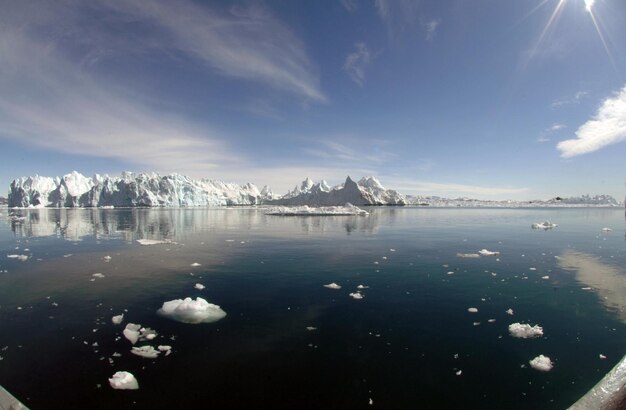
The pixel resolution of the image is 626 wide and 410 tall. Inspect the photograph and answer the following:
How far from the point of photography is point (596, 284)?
14383 millimetres

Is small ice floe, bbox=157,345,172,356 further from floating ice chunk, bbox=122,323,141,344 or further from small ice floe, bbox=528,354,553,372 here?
small ice floe, bbox=528,354,553,372

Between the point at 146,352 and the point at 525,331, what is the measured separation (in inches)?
378

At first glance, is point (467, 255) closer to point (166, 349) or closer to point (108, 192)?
point (166, 349)

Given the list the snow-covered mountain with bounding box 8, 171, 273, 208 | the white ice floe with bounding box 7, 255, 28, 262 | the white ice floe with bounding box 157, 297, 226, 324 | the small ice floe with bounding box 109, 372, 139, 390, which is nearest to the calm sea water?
the small ice floe with bounding box 109, 372, 139, 390

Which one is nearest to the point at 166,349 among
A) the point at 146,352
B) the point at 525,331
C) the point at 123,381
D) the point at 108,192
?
the point at 146,352

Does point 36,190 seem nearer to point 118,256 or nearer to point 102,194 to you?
point 102,194

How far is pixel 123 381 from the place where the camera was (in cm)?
682

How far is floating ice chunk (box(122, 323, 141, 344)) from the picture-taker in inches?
344

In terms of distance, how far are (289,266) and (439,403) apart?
1163cm

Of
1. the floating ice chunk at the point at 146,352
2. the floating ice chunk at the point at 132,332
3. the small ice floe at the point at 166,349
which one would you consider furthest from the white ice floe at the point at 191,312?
the floating ice chunk at the point at 146,352

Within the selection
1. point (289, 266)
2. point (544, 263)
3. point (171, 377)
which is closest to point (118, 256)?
point (289, 266)

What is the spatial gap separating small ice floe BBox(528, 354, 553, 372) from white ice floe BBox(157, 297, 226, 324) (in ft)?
26.2

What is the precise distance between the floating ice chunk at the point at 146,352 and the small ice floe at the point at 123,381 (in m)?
0.93

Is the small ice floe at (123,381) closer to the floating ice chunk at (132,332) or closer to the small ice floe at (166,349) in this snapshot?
the small ice floe at (166,349)
